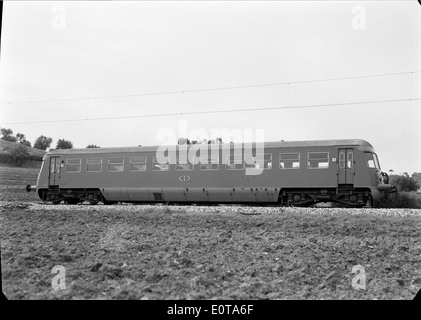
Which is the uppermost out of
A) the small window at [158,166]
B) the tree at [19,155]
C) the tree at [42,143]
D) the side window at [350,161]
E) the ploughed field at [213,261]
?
the tree at [42,143]

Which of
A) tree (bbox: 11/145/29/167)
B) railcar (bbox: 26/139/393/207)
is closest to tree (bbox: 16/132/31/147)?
tree (bbox: 11/145/29/167)

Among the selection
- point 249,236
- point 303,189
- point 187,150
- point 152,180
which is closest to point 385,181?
point 303,189

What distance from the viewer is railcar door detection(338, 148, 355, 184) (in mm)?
16844

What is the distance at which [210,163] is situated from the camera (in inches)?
725

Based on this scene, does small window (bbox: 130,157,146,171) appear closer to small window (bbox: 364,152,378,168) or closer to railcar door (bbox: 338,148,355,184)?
railcar door (bbox: 338,148,355,184)

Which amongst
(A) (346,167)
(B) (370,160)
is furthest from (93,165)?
(B) (370,160)

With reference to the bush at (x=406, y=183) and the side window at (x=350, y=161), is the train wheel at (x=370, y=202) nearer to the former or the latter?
the side window at (x=350, y=161)

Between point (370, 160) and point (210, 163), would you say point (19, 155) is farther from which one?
point (370, 160)

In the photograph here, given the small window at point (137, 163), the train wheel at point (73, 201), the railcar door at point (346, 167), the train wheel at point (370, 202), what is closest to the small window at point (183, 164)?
the small window at point (137, 163)

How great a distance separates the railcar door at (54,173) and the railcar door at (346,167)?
1333 centimetres

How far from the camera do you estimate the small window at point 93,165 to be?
804 inches

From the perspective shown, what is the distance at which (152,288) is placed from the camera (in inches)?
177

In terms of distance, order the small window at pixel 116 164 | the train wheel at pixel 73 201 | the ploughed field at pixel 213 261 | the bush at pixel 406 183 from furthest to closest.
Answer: the bush at pixel 406 183
the train wheel at pixel 73 201
the small window at pixel 116 164
the ploughed field at pixel 213 261
